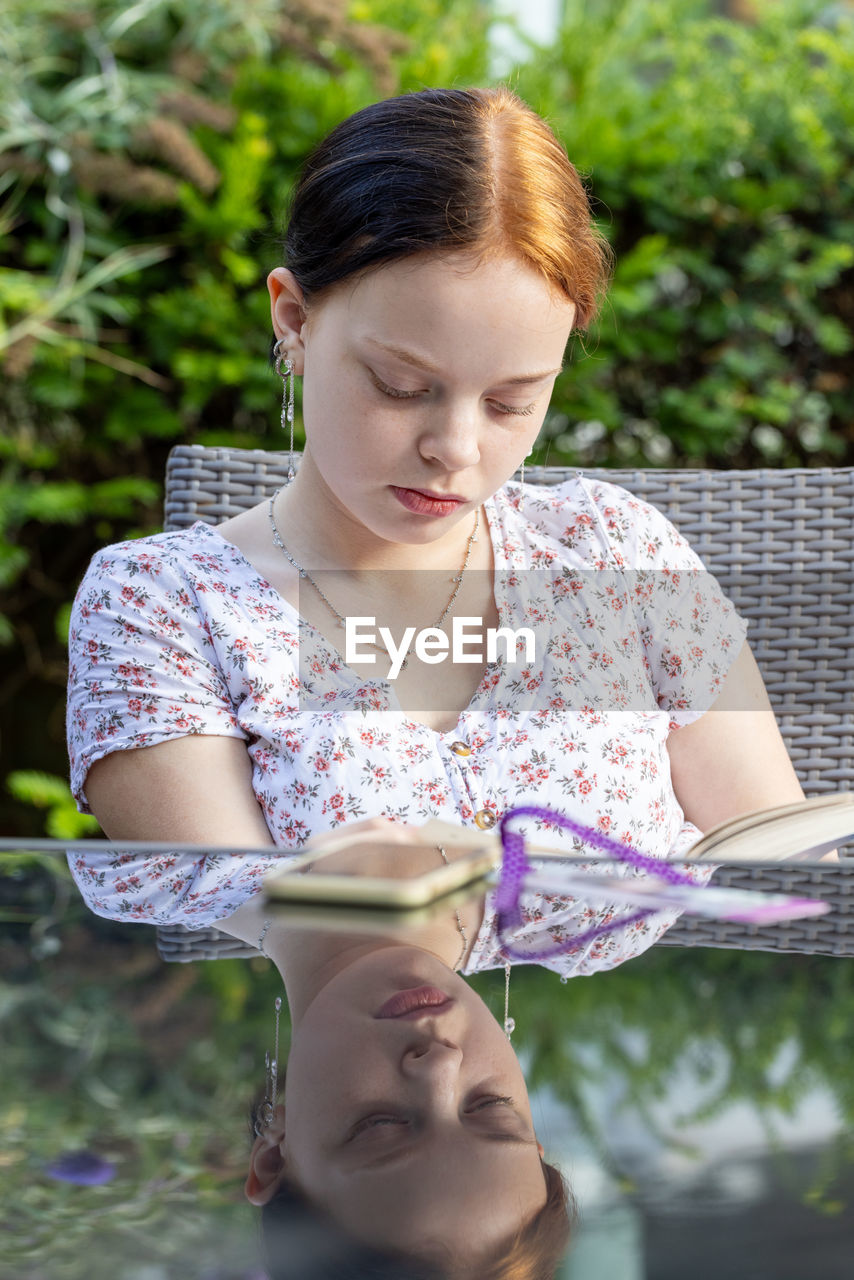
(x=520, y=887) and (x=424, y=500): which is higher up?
(x=424, y=500)

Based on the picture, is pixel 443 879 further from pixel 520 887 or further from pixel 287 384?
pixel 287 384

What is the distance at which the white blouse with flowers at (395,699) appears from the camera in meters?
1.31

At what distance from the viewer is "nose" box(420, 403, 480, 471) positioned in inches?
48.8

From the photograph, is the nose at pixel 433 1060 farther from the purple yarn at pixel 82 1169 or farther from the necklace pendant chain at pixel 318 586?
the necklace pendant chain at pixel 318 586

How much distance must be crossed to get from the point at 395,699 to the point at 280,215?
1731 millimetres

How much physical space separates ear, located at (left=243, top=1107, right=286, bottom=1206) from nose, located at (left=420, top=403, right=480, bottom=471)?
0.83 metres

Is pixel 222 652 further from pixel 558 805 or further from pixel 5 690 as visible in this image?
pixel 5 690

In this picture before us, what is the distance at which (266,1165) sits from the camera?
0.48m

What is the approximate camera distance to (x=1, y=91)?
2.72 m

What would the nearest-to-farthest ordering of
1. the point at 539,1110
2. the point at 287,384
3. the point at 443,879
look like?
the point at 539,1110 → the point at 443,879 → the point at 287,384

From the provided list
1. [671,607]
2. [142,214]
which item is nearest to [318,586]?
[671,607]

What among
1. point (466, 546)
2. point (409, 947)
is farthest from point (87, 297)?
point (409, 947)

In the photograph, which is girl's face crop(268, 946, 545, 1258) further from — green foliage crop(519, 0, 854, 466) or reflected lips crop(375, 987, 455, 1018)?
green foliage crop(519, 0, 854, 466)

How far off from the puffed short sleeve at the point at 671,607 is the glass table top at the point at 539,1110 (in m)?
0.77
